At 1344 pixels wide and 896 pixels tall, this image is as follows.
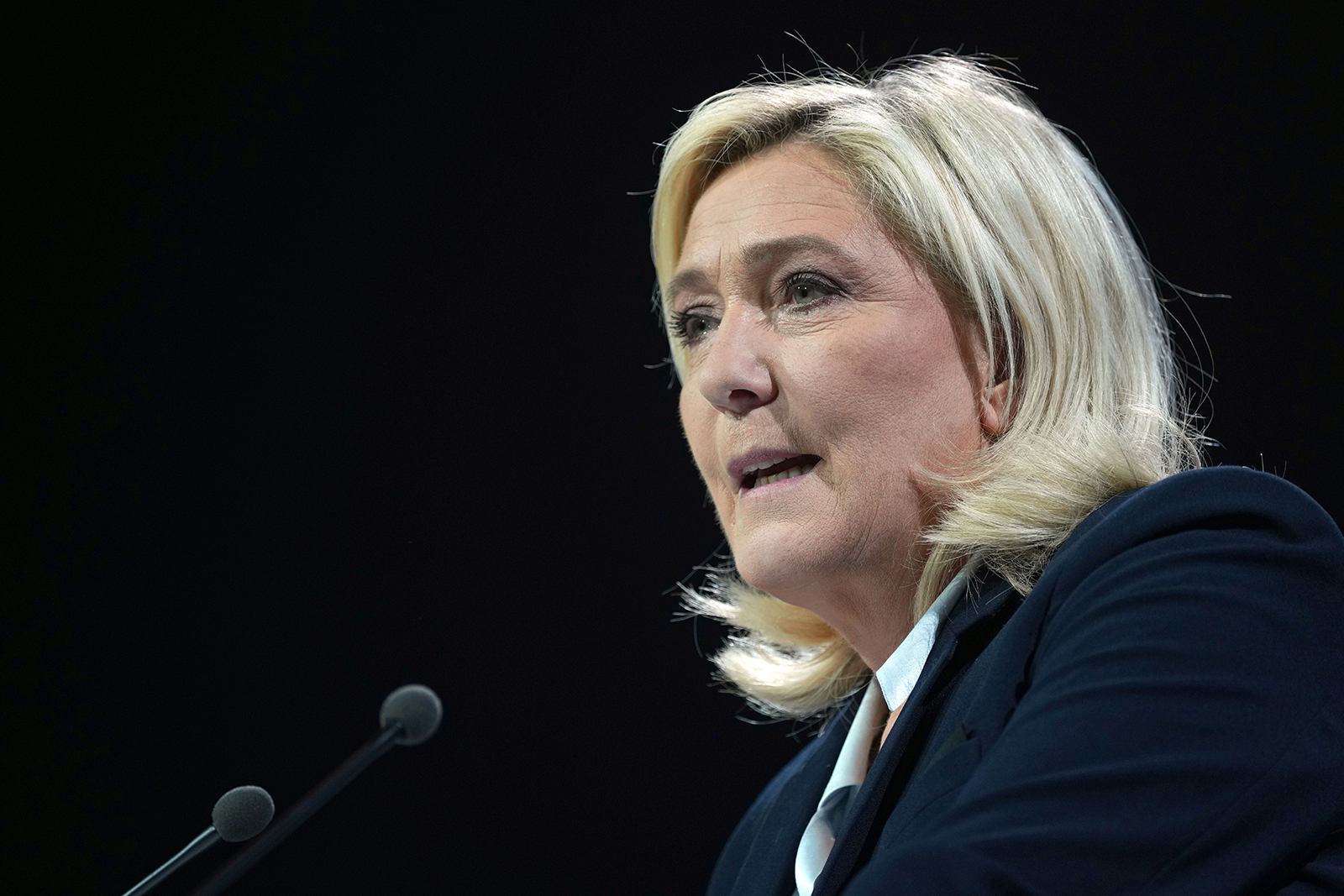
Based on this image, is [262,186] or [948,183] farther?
[262,186]

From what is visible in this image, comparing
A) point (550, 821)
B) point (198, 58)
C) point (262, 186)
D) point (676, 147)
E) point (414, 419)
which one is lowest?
point (550, 821)

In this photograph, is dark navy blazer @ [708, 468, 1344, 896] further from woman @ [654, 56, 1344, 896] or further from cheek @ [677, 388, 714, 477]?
cheek @ [677, 388, 714, 477]

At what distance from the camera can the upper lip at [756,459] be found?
1.56 meters

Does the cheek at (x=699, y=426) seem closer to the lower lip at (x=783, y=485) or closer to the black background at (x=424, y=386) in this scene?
the lower lip at (x=783, y=485)

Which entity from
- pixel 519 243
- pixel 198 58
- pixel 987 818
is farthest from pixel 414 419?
pixel 987 818

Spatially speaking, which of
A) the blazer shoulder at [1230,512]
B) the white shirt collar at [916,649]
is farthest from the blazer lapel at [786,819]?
the blazer shoulder at [1230,512]

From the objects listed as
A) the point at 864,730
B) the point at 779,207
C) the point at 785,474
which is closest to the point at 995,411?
the point at 785,474

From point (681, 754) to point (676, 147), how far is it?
4.62 ft

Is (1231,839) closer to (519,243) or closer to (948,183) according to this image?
(948,183)

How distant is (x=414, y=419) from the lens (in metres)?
2.59

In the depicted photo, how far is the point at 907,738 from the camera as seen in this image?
1310mm

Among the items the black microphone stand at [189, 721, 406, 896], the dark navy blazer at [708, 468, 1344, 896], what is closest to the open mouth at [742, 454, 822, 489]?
the dark navy blazer at [708, 468, 1344, 896]

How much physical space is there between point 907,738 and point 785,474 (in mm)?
414

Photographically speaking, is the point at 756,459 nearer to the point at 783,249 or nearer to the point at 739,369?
the point at 739,369
